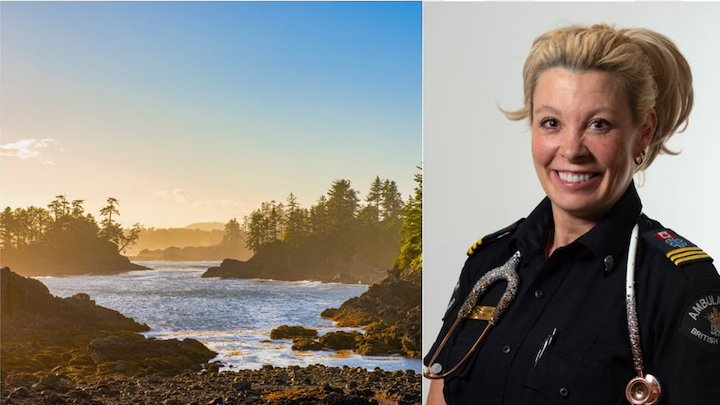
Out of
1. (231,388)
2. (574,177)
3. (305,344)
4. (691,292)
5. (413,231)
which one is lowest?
(231,388)

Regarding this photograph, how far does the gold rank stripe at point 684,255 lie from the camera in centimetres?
90

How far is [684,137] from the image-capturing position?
3.28 metres

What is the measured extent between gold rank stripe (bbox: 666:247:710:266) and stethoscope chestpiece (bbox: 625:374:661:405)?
0.15 meters

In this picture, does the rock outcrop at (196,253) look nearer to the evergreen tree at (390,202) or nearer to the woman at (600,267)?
the evergreen tree at (390,202)

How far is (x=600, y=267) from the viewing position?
1.01 meters

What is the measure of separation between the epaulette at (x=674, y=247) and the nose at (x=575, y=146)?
0.15m

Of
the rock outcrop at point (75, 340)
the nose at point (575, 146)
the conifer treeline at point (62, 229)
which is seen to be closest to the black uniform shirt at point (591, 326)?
the nose at point (575, 146)

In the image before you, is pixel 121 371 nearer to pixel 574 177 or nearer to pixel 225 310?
pixel 225 310

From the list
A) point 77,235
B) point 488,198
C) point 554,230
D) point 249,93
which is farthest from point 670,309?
point 77,235

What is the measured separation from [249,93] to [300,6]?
0.64 metres

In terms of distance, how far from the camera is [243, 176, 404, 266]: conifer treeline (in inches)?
179

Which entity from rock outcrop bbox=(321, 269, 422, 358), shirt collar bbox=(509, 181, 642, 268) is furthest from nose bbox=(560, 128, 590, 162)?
rock outcrop bbox=(321, 269, 422, 358)

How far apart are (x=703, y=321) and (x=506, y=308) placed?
0.33 meters

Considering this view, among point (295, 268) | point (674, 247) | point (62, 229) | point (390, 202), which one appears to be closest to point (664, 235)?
point (674, 247)
